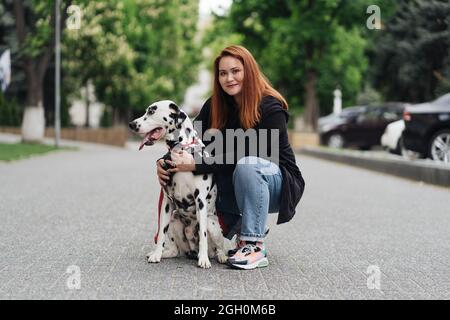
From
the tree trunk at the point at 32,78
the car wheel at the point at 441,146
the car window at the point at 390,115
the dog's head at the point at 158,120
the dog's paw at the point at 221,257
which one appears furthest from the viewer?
the car window at the point at 390,115

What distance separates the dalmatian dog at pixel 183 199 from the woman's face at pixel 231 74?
459 mm

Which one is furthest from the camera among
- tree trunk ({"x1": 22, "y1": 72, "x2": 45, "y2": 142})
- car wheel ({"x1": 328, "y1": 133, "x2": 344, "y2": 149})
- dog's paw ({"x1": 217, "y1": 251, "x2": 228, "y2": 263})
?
car wheel ({"x1": 328, "y1": 133, "x2": 344, "y2": 149})

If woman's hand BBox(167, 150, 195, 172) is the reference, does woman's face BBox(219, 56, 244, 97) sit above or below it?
above

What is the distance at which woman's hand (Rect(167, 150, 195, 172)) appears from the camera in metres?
5.77

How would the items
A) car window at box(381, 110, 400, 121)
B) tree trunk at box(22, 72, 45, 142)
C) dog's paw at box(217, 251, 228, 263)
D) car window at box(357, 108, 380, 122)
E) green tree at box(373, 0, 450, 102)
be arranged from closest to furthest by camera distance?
dog's paw at box(217, 251, 228, 263)
tree trunk at box(22, 72, 45, 142)
car window at box(381, 110, 400, 121)
car window at box(357, 108, 380, 122)
green tree at box(373, 0, 450, 102)

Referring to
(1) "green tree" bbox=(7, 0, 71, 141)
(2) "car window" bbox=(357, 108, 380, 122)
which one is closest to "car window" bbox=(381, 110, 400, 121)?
(2) "car window" bbox=(357, 108, 380, 122)

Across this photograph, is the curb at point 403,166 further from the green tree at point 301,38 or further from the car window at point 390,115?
the green tree at point 301,38

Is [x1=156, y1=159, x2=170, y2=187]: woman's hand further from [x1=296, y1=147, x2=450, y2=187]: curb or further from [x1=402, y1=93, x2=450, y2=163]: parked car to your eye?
[x1=402, y1=93, x2=450, y2=163]: parked car

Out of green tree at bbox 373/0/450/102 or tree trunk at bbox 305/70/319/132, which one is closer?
green tree at bbox 373/0/450/102

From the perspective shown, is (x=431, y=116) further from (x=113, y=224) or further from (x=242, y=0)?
(x=242, y=0)

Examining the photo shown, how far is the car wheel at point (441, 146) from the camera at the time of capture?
626 inches

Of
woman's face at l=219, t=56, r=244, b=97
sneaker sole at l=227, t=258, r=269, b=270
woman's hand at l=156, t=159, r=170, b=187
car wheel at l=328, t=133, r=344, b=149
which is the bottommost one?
car wheel at l=328, t=133, r=344, b=149

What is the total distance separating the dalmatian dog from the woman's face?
459 mm

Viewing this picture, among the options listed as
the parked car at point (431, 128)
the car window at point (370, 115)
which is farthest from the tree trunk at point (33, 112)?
the parked car at point (431, 128)
